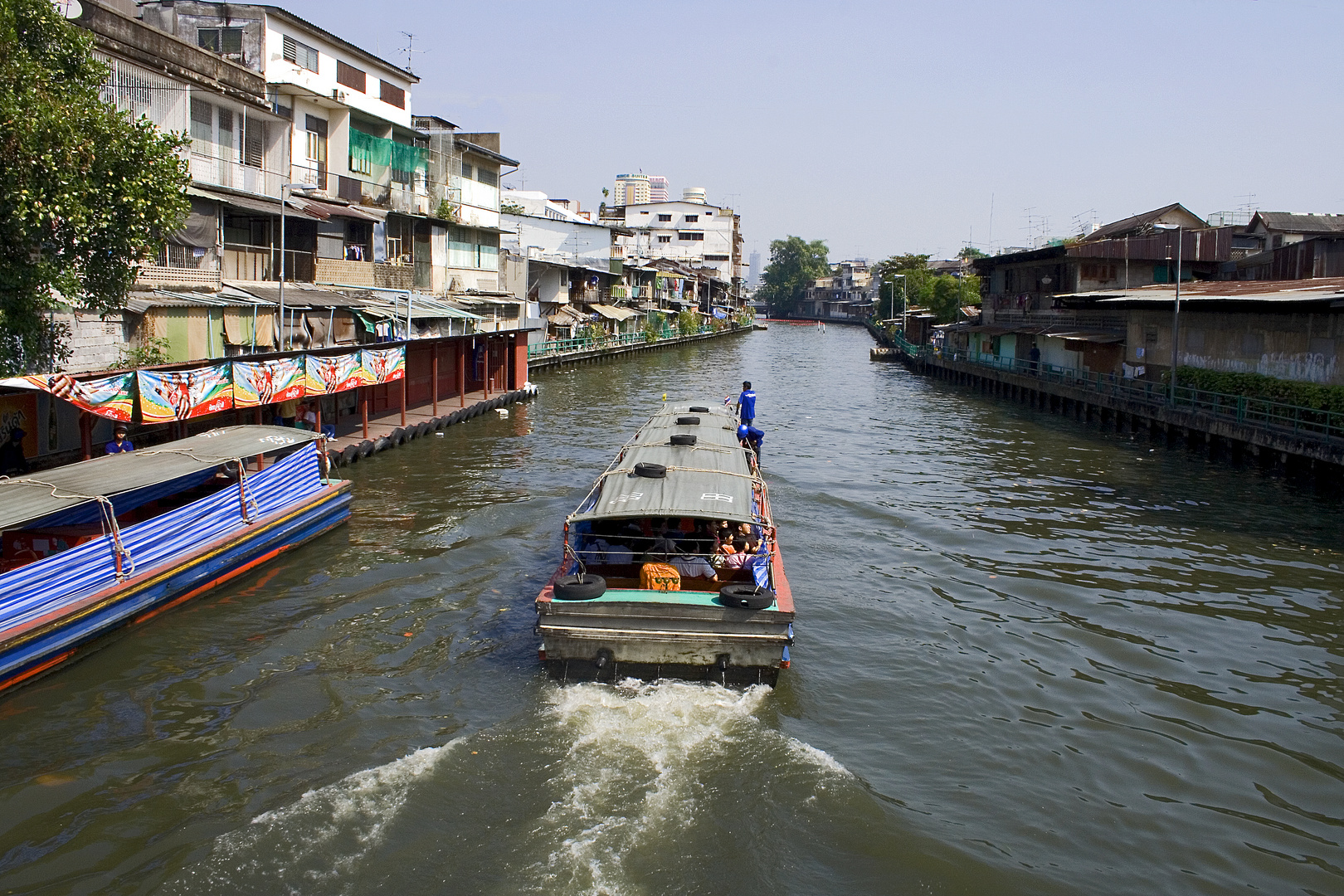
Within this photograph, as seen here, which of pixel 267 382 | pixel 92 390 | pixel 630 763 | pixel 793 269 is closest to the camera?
pixel 630 763

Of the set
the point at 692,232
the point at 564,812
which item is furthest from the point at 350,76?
the point at 692,232

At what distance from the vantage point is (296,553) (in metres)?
16.9

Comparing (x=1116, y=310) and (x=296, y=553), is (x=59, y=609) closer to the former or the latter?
(x=296, y=553)

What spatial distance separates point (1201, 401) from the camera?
32.6 meters

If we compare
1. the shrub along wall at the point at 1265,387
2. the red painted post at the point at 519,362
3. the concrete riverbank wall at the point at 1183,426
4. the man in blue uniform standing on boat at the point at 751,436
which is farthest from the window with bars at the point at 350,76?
the shrub along wall at the point at 1265,387

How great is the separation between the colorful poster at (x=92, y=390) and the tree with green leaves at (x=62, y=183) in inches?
34.2

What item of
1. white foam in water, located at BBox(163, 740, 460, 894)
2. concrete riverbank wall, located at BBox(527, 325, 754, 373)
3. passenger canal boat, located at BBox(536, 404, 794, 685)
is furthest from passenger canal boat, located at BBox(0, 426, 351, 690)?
concrete riverbank wall, located at BBox(527, 325, 754, 373)

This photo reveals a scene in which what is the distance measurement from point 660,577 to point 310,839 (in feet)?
15.9

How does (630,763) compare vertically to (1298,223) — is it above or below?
below

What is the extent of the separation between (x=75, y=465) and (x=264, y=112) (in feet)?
68.2

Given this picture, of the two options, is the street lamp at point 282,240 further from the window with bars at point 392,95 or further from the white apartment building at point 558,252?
the white apartment building at point 558,252

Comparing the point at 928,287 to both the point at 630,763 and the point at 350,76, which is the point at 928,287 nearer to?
the point at 350,76

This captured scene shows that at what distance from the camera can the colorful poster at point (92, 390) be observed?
15117 mm

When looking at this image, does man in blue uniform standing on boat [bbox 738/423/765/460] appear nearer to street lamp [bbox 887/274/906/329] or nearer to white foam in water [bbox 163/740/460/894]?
white foam in water [bbox 163/740/460/894]
